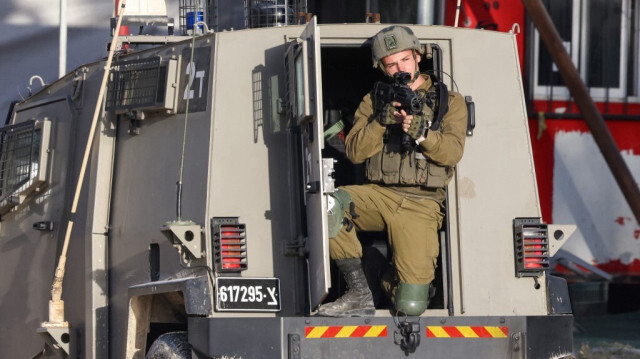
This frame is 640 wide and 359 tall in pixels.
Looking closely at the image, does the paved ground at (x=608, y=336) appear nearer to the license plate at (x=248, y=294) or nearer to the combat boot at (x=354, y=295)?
the combat boot at (x=354, y=295)

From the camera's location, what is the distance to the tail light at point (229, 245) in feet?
23.7

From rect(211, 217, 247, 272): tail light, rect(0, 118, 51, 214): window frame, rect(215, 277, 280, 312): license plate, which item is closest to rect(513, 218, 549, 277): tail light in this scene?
rect(215, 277, 280, 312): license plate

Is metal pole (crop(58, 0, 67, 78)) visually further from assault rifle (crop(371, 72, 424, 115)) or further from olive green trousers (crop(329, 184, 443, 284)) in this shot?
assault rifle (crop(371, 72, 424, 115))

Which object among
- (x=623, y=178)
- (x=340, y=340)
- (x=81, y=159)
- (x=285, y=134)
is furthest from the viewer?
(x=623, y=178)

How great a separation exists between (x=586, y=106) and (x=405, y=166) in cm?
565

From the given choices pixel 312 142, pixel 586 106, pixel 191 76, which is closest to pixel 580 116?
pixel 586 106

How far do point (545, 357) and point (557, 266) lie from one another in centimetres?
600

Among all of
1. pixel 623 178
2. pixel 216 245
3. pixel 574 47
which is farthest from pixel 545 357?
pixel 574 47

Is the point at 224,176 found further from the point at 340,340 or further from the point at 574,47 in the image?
the point at 574,47

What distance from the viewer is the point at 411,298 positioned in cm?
734

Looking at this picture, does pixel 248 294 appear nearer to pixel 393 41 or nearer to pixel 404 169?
pixel 404 169

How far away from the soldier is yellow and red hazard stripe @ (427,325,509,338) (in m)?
0.17

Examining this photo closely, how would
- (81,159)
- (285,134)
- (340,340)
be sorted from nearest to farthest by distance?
1. (340,340)
2. (285,134)
3. (81,159)

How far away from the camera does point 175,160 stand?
7.75 m
